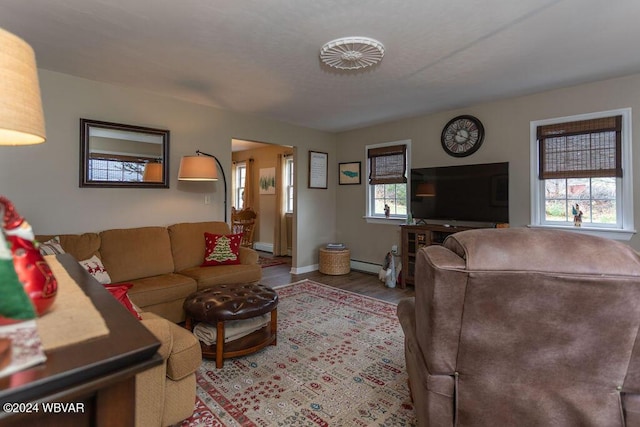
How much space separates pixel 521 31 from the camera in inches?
91.2

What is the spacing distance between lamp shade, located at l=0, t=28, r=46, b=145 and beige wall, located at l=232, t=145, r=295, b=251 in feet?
20.3

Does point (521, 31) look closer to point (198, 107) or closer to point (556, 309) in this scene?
point (556, 309)

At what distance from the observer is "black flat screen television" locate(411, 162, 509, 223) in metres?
3.81

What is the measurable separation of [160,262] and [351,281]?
2628mm

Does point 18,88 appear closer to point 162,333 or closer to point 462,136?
point 162,333

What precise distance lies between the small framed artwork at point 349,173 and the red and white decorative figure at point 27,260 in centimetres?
513

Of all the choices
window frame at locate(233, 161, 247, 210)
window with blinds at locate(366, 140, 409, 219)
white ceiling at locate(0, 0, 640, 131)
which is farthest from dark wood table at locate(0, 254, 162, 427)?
window frame at locate(233, 161, 247, 210)

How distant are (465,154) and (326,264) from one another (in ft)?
8.53

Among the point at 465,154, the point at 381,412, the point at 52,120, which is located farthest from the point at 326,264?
the point at 52,120

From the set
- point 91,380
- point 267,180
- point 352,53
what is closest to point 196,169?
point 352,53

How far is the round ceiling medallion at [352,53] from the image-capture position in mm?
2399

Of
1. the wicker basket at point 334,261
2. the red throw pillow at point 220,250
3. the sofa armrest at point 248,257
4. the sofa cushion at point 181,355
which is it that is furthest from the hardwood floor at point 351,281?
the sofa cushion at point 181,355

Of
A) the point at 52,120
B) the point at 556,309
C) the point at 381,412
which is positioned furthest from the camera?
the point at 52,120

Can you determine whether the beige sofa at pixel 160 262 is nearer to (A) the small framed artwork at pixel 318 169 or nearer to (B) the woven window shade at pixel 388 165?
(A) the small framed artwork at pixel 318 169
